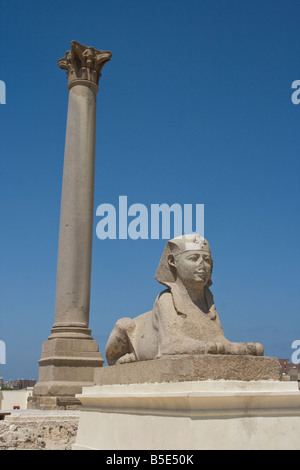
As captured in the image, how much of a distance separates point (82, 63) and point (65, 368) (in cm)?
822

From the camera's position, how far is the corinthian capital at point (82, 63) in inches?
586

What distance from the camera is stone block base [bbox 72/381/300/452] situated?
4996mm

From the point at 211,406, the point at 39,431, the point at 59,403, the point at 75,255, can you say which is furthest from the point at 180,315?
the point at 75,255

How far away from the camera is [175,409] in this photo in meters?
5.22

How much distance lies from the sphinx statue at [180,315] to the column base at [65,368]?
6.11 meters

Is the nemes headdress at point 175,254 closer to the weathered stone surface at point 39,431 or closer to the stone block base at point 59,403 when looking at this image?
the weathered stone surface at point 39,431

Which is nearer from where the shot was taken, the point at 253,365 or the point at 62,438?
the point at 253,365

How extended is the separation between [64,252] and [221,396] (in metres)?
9.14

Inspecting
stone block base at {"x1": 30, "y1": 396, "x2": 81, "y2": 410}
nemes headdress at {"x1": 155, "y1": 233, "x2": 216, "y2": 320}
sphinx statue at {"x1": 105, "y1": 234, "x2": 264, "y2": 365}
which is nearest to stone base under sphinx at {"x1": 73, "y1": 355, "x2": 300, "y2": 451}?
sphinx statue at {"x1": 105, "y1": 234, "x2": 264, "y2": 365}

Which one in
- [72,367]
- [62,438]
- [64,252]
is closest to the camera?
[62,438]

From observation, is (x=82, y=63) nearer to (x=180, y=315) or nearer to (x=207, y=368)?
(x=180, y=315)
